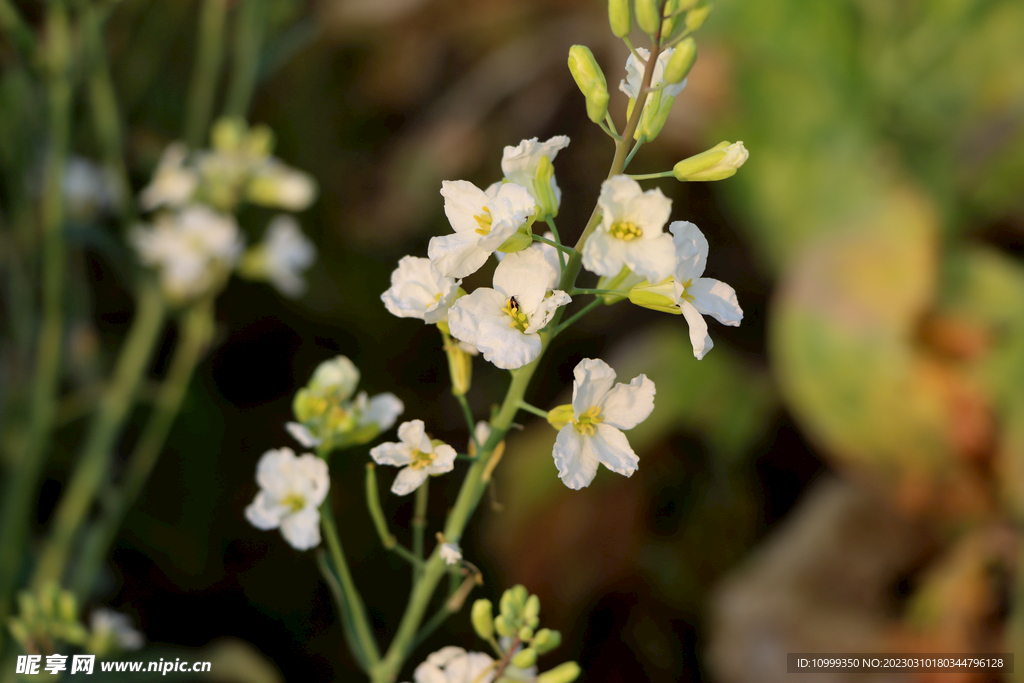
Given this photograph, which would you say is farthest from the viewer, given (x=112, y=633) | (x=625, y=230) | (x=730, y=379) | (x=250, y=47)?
(x=730, y=379)

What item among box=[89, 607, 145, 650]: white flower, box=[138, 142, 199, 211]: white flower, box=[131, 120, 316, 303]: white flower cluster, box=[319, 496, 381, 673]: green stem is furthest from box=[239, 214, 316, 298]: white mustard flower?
box=[319, 496, 381, 673]: green stem

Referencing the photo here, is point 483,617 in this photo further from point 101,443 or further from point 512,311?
point 101,443

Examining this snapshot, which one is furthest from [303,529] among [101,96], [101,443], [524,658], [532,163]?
[101,96]

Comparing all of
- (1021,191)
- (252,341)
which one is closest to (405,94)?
(252,341)

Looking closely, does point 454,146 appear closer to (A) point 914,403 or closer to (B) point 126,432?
(B) point 126,432

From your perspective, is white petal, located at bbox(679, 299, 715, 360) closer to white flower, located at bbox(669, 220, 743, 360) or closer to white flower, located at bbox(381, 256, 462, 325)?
white flower, located at bbox(669, 220, 743, 360)

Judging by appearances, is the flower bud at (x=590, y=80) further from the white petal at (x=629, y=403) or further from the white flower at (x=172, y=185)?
the white flower at (x=172, y=185)

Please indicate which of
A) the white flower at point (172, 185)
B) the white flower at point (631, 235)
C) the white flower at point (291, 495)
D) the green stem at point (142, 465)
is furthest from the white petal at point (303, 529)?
the white flower at point (172, 185)

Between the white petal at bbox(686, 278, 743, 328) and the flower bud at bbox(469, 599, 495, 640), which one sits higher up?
the white petal at bbox(686, 278, 743, 328)
